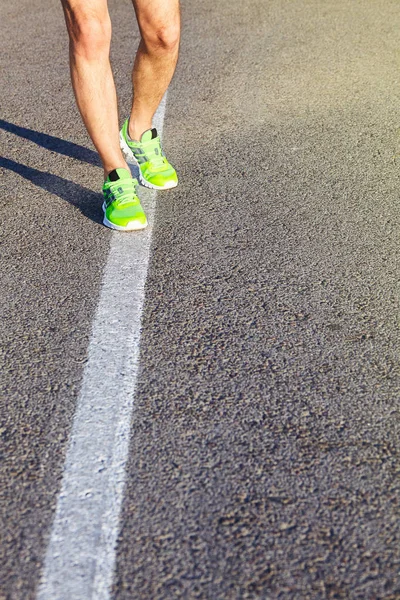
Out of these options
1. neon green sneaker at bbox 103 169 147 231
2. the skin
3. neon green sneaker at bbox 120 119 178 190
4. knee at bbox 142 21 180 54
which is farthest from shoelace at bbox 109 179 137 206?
knee at bbox 142 21 180 54

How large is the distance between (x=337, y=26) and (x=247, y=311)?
482 cm

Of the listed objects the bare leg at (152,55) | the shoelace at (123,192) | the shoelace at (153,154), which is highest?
the bare leg at (152,55)

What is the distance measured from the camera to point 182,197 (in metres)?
4.22

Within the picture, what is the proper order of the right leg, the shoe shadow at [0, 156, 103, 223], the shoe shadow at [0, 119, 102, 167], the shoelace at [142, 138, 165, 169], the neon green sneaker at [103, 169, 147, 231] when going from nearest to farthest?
the right leg < the neon green sneaker at [103, 169, 147, 231] < the shoe shadow at [0, 156, 103, 223] < the shoelace at [142, 138, 165, 169] < the shoe shadow at [0, 119, 102, 167]

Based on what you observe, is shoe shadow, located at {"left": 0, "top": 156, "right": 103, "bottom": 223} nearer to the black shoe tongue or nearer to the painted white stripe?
the black shoe tongue

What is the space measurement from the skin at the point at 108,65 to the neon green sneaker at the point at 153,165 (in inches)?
2.8

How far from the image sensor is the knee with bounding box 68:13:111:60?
3.60 m

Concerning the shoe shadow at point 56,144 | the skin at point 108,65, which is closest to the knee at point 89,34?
the skin at point 108,65

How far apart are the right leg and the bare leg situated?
0.28 m

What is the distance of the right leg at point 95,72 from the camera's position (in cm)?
360

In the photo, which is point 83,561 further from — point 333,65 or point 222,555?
point 333,65

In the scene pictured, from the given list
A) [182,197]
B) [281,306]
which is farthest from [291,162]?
[281,306]

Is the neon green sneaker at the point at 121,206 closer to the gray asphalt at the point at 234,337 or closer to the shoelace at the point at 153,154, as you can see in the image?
the gray asphalt at the point at 234,337

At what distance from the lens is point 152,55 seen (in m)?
4.15
